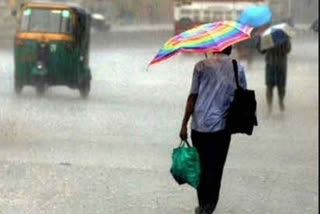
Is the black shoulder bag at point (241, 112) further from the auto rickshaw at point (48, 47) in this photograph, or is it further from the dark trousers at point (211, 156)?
the auto rickshaw at point (48, 47)

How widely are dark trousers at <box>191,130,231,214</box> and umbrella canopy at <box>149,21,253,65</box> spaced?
1.89 ft

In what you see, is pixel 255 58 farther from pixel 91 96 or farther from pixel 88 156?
pixel 88 156

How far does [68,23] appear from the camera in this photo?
14.2 m

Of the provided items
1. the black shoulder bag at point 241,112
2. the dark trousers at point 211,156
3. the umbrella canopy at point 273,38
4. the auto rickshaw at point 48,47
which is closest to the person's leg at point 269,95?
the umbrella canopy at point 273,38

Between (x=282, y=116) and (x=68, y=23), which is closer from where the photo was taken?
(x=282, y=116)

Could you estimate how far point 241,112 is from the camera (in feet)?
20.9

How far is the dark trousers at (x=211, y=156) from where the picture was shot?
643 cm

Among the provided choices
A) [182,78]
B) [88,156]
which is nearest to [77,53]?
[182,78]

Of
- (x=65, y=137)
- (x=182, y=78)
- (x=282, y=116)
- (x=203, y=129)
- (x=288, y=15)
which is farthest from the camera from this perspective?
(x=288, y=15)

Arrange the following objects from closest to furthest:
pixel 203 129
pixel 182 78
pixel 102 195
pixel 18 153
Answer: pixel 203 129
pixel 102 195
pixel 18 153
pixel 182 78

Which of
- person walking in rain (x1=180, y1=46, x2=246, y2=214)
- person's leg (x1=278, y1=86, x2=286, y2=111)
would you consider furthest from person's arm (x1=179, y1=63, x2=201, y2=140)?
person's leg (x1=278, y1=86, x2=286, y2=111)

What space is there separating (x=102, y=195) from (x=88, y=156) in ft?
6.46

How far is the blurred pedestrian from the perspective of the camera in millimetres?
13148

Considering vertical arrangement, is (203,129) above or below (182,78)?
above
